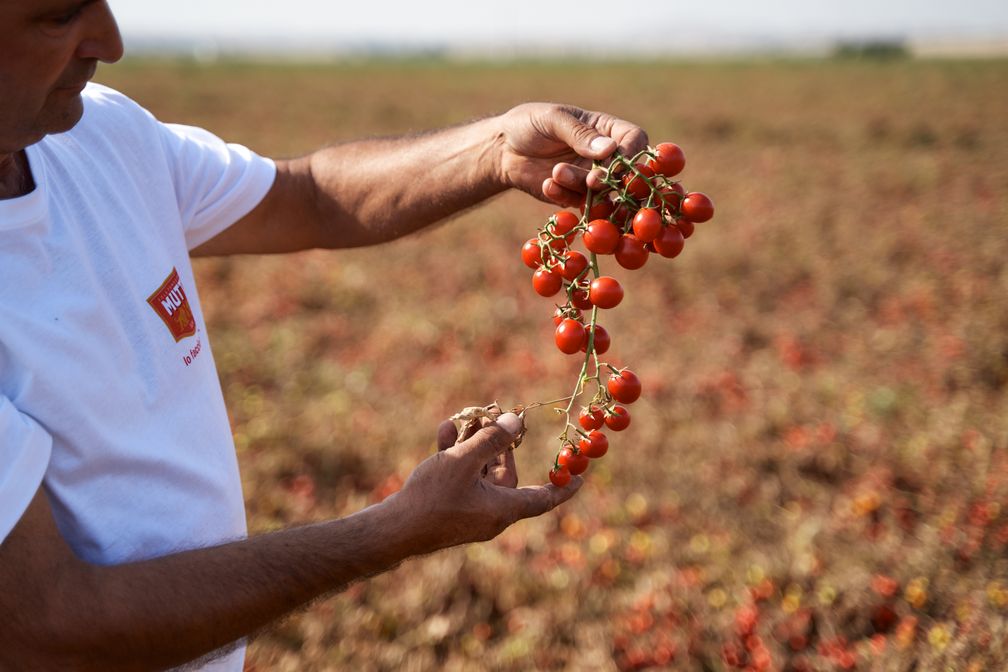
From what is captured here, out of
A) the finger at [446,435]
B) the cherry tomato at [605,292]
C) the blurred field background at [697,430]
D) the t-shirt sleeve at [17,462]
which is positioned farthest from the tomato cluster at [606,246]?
the t-shirt sleeve at [17,462]

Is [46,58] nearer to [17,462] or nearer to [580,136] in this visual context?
[17,462]

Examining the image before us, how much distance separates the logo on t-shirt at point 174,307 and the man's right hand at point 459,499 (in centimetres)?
63

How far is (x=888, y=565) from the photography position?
3854 mm

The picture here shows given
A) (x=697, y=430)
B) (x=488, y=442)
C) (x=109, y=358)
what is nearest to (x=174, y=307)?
(x=109, y=358)

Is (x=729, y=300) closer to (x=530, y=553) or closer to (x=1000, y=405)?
(x=1000, y=405)

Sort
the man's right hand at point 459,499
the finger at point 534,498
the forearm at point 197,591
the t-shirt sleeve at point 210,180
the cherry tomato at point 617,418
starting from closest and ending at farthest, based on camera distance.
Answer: the forearm at point 197,591
the man's right hand at point 459,499
the finger at point 534,498
the cherry tomato at point 617,418
the t-shirt sleeve at point 210,180

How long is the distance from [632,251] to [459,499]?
2.16 ft

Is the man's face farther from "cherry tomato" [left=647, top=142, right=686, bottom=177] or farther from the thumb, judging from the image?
"cherry tomato" [left=647, top=142, right=686, bottom=177]

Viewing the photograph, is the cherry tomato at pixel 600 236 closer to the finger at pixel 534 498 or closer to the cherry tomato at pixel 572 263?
the cherry tomato at pixel 572 263

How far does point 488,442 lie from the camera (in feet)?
5.91

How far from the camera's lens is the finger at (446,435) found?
200 cm

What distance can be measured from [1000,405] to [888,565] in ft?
7.57

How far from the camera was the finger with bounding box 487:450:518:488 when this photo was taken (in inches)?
78.0

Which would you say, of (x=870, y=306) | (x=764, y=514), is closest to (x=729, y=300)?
(x=870, y=306)
